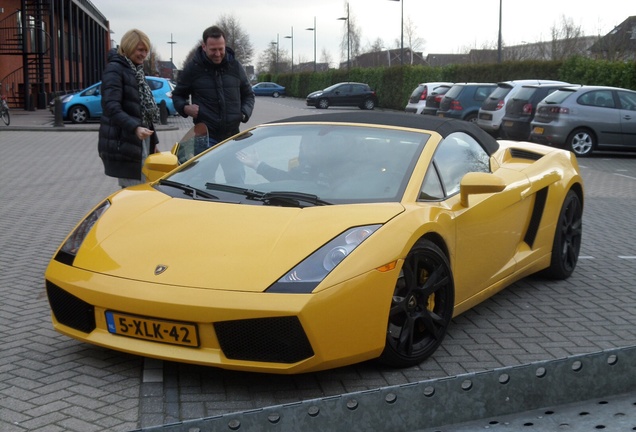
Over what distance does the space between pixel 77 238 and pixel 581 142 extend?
16945 mm

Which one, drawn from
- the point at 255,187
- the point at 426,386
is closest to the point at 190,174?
the point at 255,187

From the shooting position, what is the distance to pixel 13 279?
655 cm

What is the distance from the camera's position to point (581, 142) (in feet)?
66.3

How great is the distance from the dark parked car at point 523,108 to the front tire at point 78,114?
1443 cm

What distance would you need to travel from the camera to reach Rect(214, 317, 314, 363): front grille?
4027 mm

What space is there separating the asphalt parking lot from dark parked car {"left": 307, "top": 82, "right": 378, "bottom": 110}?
4369 cm

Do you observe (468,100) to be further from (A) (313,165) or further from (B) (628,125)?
(A) (313,165)

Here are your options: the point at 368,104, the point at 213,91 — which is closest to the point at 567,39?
the point at 368,104

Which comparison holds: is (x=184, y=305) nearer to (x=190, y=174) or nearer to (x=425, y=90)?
(x=190, y=174)

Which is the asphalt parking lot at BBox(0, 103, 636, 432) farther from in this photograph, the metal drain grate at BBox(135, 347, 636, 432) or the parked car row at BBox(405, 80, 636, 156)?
the parked car row at BBox(405, 80, 636, 156)

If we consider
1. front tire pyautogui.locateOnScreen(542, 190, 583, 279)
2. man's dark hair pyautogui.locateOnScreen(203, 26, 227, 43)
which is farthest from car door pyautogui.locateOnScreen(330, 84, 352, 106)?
front tire pyautogui.locateOnScreen(542, 190, 583, 279)

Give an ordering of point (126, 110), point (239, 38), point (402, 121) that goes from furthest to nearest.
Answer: point (239, 38) < point (126, 110) < point (402, 121)

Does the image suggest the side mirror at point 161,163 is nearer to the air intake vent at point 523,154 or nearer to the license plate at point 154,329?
the license plate at point 154,329

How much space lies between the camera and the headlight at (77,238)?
4691 mm
